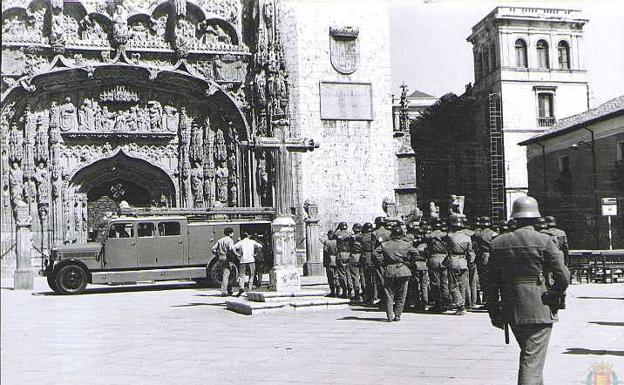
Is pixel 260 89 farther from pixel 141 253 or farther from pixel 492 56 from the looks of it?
pixel 492 56

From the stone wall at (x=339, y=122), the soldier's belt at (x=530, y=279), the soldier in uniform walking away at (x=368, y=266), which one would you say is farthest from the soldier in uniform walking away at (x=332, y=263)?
the stone wall at (x=339, y=122)

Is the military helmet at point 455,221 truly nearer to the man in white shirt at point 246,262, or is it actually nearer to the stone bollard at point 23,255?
the man in white shirt at point 246,262

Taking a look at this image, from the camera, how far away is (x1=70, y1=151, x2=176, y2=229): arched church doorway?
28.1m

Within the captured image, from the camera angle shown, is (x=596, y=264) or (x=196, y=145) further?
(x=196, y=145)

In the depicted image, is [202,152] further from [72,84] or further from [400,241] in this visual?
[400,241]

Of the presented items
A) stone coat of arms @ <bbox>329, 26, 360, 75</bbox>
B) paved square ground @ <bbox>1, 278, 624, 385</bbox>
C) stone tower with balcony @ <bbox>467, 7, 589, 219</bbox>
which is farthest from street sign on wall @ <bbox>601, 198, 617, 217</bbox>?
stone tower with balcony @ <bbox>467, 7, 589, 219</bbox>

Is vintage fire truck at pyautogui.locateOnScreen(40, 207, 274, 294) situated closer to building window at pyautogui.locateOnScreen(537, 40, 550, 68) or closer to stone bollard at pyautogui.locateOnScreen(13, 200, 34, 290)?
stone bollard at pyautogui.locateOnScreen(13, 200, 34, 290)

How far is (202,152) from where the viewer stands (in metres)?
28.6

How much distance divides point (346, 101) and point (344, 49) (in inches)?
78.8

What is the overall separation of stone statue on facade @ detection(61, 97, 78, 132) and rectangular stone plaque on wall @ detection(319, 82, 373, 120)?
9117mm

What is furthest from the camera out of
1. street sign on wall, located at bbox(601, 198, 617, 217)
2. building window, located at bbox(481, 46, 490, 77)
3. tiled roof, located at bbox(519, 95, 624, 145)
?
building window, located at bbox(481, 46, 490, 77)

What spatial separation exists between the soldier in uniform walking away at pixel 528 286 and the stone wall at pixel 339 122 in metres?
22.1

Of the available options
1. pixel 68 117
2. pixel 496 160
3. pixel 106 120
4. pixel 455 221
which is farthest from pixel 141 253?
pixel 496 160

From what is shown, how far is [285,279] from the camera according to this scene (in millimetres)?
14273
